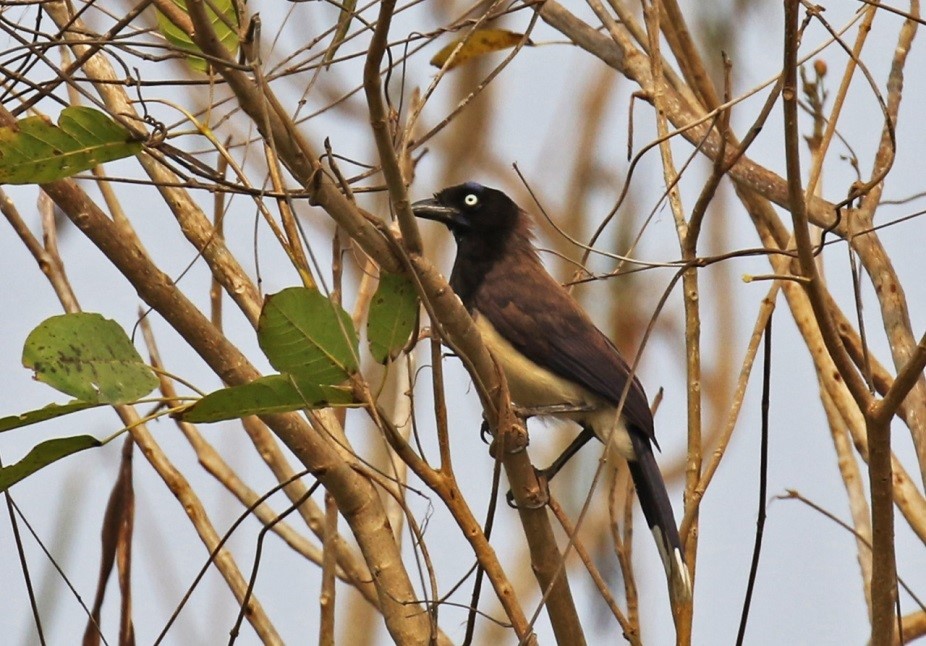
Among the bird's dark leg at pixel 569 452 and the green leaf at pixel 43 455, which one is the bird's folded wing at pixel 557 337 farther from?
the green leaf at pixel 43 455

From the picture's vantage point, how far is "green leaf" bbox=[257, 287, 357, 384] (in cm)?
196

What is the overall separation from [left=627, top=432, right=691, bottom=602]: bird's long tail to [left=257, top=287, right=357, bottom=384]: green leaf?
5.18 ft

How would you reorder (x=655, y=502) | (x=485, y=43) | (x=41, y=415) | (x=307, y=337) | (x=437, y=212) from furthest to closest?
(x=437, y=212) < (x=655, y=502) < (x=485, y=43) < (x=307, y=337) < (x=41, y=415)

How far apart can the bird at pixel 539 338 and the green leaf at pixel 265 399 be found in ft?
6.85

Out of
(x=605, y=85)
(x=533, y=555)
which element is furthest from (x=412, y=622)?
(x=605, y=85)

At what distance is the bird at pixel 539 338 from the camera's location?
4.18 metres

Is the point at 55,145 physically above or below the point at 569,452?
below

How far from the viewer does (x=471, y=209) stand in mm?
4488

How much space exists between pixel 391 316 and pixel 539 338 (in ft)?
6.79

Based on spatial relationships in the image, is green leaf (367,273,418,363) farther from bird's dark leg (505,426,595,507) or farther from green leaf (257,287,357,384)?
bird's dark leg (505,426,595,507)

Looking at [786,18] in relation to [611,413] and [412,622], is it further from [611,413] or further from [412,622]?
[611,413]

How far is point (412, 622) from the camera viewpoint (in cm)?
239

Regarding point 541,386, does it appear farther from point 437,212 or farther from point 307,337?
point 307,337

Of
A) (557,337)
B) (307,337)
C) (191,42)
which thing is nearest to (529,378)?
(557,337)
